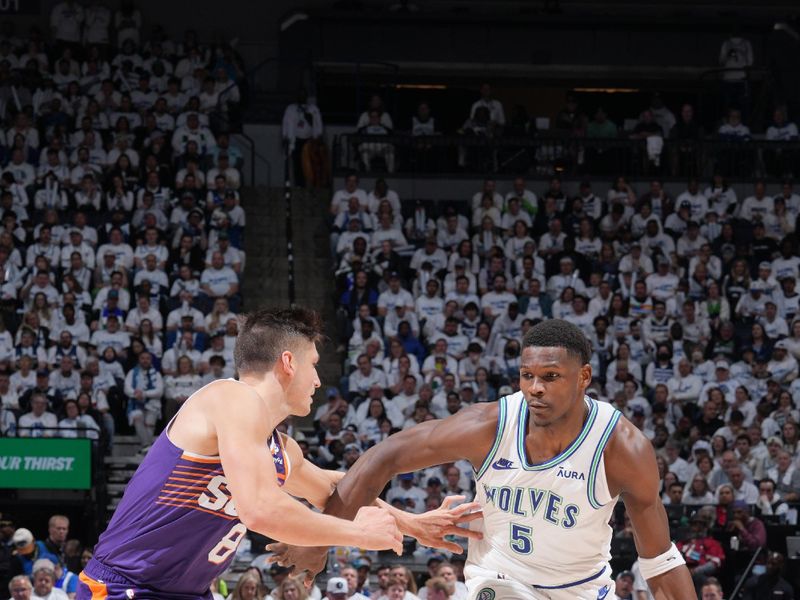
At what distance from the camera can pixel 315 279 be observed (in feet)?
70.7

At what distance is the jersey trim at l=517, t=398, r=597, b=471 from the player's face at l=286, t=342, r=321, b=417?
4.24 ft

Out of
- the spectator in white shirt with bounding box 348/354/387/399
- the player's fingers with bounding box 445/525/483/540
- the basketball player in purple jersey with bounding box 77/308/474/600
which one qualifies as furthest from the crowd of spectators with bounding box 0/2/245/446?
the basketball player in purple jersey with bounding box 77/308/474/600

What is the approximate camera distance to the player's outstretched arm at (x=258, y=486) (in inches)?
191

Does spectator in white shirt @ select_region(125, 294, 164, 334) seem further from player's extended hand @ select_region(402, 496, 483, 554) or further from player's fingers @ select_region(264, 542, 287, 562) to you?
player's extended hand @ select_region(402, 496, 483, 554)

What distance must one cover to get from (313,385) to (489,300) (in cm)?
1378

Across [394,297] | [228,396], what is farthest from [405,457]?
[394,297]

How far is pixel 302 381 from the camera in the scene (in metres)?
5.37

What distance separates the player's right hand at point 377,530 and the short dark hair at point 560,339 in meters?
1.29

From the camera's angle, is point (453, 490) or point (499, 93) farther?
point (499, 93)

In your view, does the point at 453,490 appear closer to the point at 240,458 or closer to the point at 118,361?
the point at 118,361

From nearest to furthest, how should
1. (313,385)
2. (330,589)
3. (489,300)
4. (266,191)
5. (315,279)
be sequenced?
(313,385)
(330,589)
(489,300)
(315,279)
(266,191)

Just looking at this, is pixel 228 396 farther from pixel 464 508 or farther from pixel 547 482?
pixel 547 482

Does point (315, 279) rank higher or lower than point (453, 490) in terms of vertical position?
higher

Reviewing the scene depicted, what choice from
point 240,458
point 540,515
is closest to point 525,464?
point 540,515
